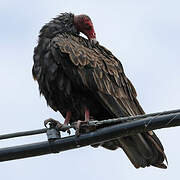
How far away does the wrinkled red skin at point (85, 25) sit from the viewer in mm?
8906

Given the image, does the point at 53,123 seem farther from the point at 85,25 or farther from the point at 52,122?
the point at 85,25

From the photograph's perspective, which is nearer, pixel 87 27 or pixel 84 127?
pixel 84 127

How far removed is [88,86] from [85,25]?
163cm

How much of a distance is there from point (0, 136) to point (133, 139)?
1838 mm

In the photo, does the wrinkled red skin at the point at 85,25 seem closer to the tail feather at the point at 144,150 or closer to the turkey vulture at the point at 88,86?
the turkey vulture at the point at 88,86

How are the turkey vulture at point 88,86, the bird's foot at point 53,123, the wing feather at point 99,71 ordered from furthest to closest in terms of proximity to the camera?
the wing feather at point 99,71, the turkey vulture at point 88,86, the bird's foot at point 53,123

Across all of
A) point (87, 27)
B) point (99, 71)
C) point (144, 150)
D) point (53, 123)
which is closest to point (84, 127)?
point (53, 123)

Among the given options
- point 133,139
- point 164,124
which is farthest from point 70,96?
point 164,124

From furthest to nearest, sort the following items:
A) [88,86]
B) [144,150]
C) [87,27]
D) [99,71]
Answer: [87,27], [99,71], [88,86], [144,150]

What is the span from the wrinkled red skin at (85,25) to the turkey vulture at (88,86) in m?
0.44

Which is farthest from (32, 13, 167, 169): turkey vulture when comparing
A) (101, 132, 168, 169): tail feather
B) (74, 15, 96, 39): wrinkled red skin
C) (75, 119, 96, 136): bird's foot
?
(75, 119, 96, 136): bird's foot

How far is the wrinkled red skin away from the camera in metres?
8.91

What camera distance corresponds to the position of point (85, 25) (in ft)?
29.3

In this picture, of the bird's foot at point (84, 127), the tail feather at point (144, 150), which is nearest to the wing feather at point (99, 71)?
the tail feather at point (144, 150)
